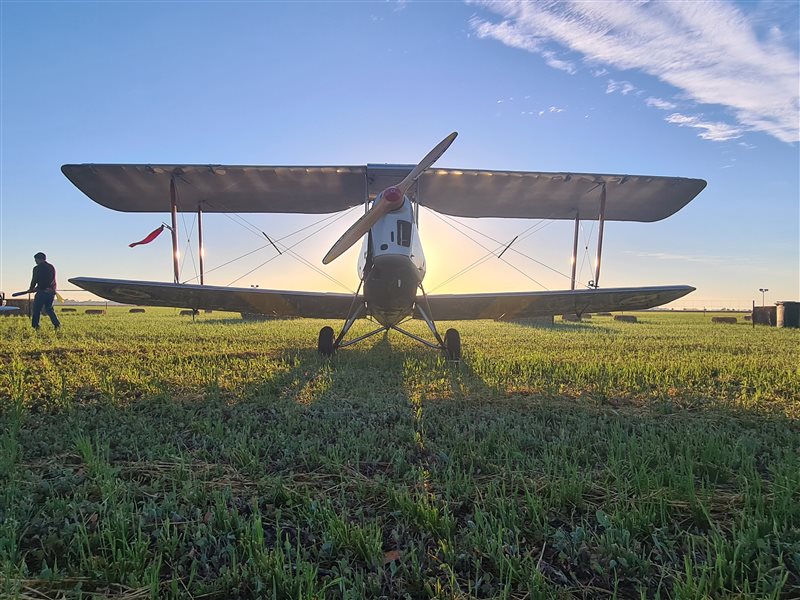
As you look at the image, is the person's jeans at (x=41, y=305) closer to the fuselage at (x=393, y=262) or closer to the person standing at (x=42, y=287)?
the person standing at (x=42, y=287)

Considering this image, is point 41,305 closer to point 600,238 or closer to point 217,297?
point 217,297

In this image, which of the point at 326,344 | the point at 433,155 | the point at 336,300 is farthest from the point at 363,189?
the point at 326,344

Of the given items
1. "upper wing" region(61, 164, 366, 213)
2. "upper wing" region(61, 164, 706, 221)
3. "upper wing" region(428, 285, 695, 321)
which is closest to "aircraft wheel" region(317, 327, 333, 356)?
"upper wing" region(428, 285, 695, 321)

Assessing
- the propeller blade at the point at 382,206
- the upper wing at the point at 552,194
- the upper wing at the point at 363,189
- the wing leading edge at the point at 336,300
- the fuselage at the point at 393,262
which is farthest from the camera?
the upper wing at the point at 552,194

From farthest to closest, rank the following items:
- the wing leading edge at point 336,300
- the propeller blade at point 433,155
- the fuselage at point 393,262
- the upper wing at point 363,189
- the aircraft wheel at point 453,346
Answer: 1. the upper wing at point 363,189
2. the wing leading edge at point 336,300
3. the aircraft wheel at point 453,346
4. the fuselage at point 393,262
5. the propeller blade at point 433,155

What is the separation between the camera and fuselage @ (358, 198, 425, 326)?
6.27 m

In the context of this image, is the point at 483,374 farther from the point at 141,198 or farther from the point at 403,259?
the point at 141,198

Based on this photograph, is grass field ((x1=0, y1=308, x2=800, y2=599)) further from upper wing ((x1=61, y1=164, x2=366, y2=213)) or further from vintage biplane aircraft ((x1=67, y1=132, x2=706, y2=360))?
upper wing ((x1=61, y1=164, x2=366, y2=213))

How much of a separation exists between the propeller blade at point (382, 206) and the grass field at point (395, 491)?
7.89ft

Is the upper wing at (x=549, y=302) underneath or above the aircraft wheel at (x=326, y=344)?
above

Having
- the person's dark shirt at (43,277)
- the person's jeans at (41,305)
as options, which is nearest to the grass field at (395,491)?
the person's jeans at (41,305)

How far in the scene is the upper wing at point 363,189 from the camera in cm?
732

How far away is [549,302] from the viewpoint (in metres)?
7.95

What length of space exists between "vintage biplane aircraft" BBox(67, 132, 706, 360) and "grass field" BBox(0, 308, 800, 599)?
8.43 ft
